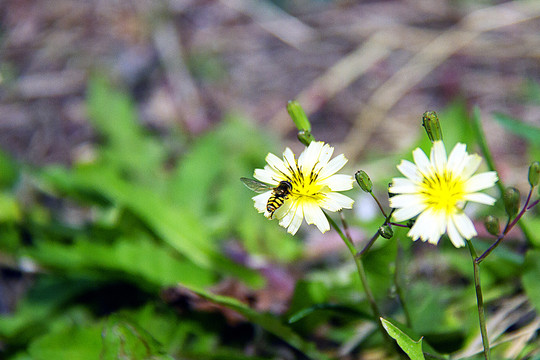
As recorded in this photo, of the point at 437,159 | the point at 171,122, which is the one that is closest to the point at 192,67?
the point at 171,122

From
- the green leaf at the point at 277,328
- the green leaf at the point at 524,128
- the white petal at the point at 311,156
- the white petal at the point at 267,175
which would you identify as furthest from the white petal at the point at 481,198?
the green leaf at the point at 524,128

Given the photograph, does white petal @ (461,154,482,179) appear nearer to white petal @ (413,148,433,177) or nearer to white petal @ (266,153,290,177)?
white petal @ (413,148,433,177)

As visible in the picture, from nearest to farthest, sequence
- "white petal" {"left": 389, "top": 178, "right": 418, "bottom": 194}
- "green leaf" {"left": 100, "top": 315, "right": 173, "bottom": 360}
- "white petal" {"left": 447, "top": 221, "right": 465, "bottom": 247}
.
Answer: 1. "white petal" {"left": 447, "top": 221, "right": 465, "bottom": 247}
2. "white petal" {"left": 389, "top": 178, "right": 418, "bottom": 194}
3. "green leaf" {"left": 100, "top": 315, "right": 173, "bottom": 360}

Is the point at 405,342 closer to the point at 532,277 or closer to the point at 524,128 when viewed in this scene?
the point at 532,277

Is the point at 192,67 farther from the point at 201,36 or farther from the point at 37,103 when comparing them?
the point at 37,103

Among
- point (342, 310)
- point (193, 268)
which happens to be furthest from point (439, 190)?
point (193, 268)

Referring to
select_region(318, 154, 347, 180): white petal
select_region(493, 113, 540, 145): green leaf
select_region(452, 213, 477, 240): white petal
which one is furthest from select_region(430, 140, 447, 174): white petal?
select_region(493, 113, 540, 145): green leaf

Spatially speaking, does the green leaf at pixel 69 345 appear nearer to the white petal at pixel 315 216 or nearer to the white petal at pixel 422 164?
the white petal at pixel 315 216
